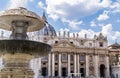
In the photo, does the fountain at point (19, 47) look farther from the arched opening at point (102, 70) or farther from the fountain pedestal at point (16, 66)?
the arched opening at point (102, 70)

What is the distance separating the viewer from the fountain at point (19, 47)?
998 centimetres

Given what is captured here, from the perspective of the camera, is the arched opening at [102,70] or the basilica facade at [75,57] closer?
the basilica facade at [75,57]

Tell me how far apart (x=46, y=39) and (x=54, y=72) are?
7.14 meters

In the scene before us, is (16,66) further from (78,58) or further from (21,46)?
(78,58)

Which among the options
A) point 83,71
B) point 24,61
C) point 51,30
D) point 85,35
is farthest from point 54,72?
point 24,61

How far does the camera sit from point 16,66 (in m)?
10.8

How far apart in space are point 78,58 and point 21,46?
1858 inches

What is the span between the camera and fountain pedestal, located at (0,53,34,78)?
34.5 feet

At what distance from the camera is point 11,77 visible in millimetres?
10492

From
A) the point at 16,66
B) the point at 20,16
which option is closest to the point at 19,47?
the point at 16,66

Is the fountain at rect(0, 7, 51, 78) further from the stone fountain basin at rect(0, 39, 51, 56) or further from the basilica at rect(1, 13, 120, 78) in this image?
the basilica at rect(1, 13, 120, 78)

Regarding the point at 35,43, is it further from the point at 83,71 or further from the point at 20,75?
the point at 83,71

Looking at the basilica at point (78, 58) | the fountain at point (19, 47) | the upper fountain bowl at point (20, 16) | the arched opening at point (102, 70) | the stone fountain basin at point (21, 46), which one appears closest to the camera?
the stone fountain basin at point (21, 46)

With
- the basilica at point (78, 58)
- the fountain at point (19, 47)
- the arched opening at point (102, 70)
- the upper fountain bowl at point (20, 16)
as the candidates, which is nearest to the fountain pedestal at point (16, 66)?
the fountain at point (19, 47)
